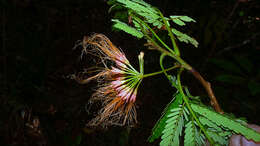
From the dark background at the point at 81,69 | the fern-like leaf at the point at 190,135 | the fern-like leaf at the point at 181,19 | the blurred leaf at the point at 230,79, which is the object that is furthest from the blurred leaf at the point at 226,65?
the fern-like leaf at the point at 190,135

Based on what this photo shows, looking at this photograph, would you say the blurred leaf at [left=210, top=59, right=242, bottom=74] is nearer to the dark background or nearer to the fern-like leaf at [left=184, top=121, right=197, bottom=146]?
the dark background

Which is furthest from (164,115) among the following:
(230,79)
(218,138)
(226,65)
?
(226,65)

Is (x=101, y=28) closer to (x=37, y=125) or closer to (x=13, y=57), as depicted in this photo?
(x=13, y=57)

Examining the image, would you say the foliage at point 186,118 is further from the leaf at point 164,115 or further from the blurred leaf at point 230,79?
the blurred leaf at point 230,79

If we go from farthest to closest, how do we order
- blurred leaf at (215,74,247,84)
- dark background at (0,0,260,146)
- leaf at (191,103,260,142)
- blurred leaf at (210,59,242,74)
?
blurred leaf at (210,59,242,74) → blurred leaf at (215,74,247,84) → dark background at (0,0,260,146) → leaf at (191,103,260,142)

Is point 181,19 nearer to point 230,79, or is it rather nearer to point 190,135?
point 190,135

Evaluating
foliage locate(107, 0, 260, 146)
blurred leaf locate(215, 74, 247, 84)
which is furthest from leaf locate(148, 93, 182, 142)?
blurred leaf locate(215, 74, 247, 84)

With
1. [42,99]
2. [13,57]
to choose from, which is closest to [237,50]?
[42,99]
